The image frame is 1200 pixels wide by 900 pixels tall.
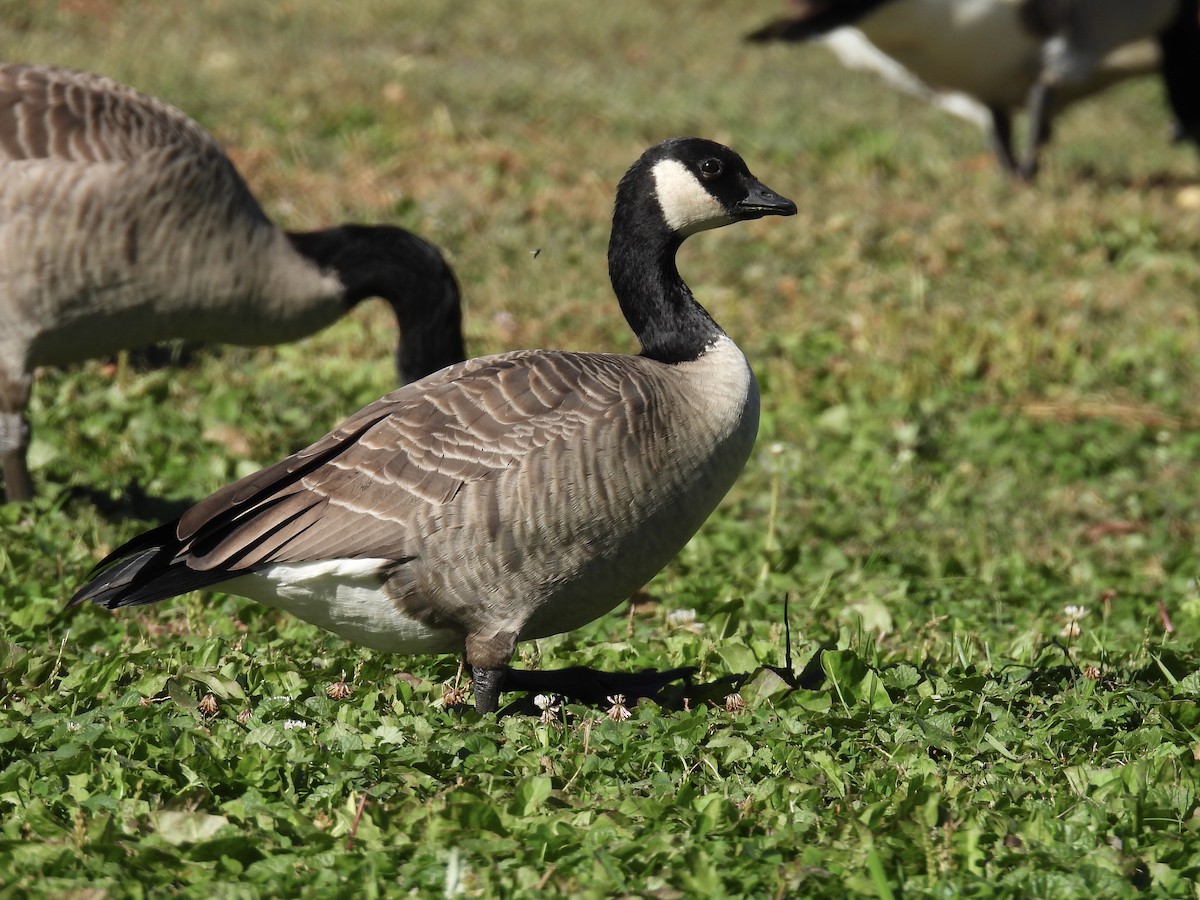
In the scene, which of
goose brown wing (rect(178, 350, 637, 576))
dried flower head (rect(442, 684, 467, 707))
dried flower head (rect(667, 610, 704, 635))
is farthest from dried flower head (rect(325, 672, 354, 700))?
dried flower head (rect(667, 610, 704, 635))

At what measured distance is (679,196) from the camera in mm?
4945

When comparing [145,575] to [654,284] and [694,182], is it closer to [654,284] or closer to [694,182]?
[654,284]

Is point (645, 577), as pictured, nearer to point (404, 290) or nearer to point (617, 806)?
point (617, 806)

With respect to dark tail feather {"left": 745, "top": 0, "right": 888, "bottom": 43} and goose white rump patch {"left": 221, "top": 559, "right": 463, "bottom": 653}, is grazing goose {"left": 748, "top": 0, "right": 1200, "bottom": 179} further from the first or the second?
goose white rump patch {"left": 221, "top": 559, "right": 463, "bottom": 653}

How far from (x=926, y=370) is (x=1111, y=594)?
2733 millimetres

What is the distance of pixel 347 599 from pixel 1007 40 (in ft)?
36.2

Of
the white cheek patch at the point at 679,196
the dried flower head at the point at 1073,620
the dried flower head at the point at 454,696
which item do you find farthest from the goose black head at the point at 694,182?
the dried flower head at the point at 1073,620

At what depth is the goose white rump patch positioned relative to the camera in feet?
14.2

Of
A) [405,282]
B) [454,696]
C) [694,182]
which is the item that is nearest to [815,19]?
[405,282]

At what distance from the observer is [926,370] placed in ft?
29.2

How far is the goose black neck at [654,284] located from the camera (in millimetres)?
4969

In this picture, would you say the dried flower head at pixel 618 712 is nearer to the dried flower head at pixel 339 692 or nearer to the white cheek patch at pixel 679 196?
the dried flower head at pixel 339 692

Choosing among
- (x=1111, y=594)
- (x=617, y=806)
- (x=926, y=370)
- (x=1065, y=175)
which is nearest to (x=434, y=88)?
(x=1065, y=175)

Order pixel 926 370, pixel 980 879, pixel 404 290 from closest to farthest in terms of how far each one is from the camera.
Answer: pixel 980 879
pixel 404 290
pixel 926 370
